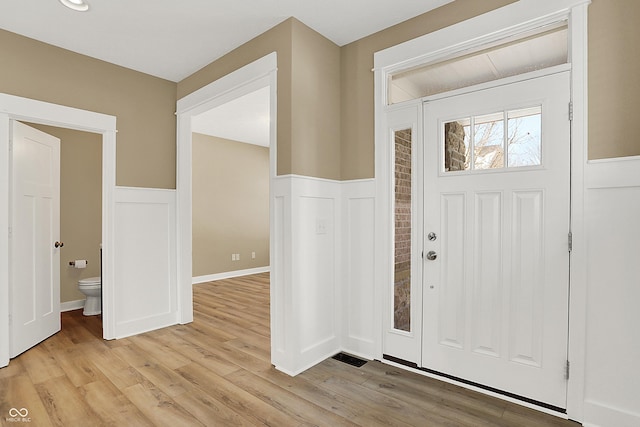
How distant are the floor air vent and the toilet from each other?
119 inches

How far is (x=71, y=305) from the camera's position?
4340 millimetres

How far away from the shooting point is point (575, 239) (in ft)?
6.38

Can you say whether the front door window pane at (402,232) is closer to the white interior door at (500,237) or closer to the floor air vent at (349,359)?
the white interior door at (500,237)

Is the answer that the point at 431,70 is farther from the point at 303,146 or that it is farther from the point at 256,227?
the point at 256,227

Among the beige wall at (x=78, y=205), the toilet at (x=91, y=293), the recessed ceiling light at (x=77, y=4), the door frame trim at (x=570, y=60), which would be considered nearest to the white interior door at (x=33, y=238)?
the toilet at (x=91, y=293)

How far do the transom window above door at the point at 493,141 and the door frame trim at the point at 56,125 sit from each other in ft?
10.1

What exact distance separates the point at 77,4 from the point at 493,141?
3085mm

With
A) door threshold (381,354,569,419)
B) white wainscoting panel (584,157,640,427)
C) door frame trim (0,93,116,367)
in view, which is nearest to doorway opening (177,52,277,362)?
door frame trim (0,93,116,367)

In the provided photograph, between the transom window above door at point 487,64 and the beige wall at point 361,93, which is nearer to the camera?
the transom window above door at point 487,64

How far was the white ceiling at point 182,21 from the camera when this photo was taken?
2.45 m

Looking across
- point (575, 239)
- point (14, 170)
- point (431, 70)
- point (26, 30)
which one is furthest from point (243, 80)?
point (575, 239)

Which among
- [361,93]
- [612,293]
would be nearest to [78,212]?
[361,93]

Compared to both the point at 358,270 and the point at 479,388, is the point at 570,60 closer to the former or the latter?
the point at 358,270

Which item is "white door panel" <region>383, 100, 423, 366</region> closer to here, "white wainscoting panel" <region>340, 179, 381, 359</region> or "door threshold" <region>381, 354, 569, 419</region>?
"door threshold" <region>381, 354, 569, 419</region>
